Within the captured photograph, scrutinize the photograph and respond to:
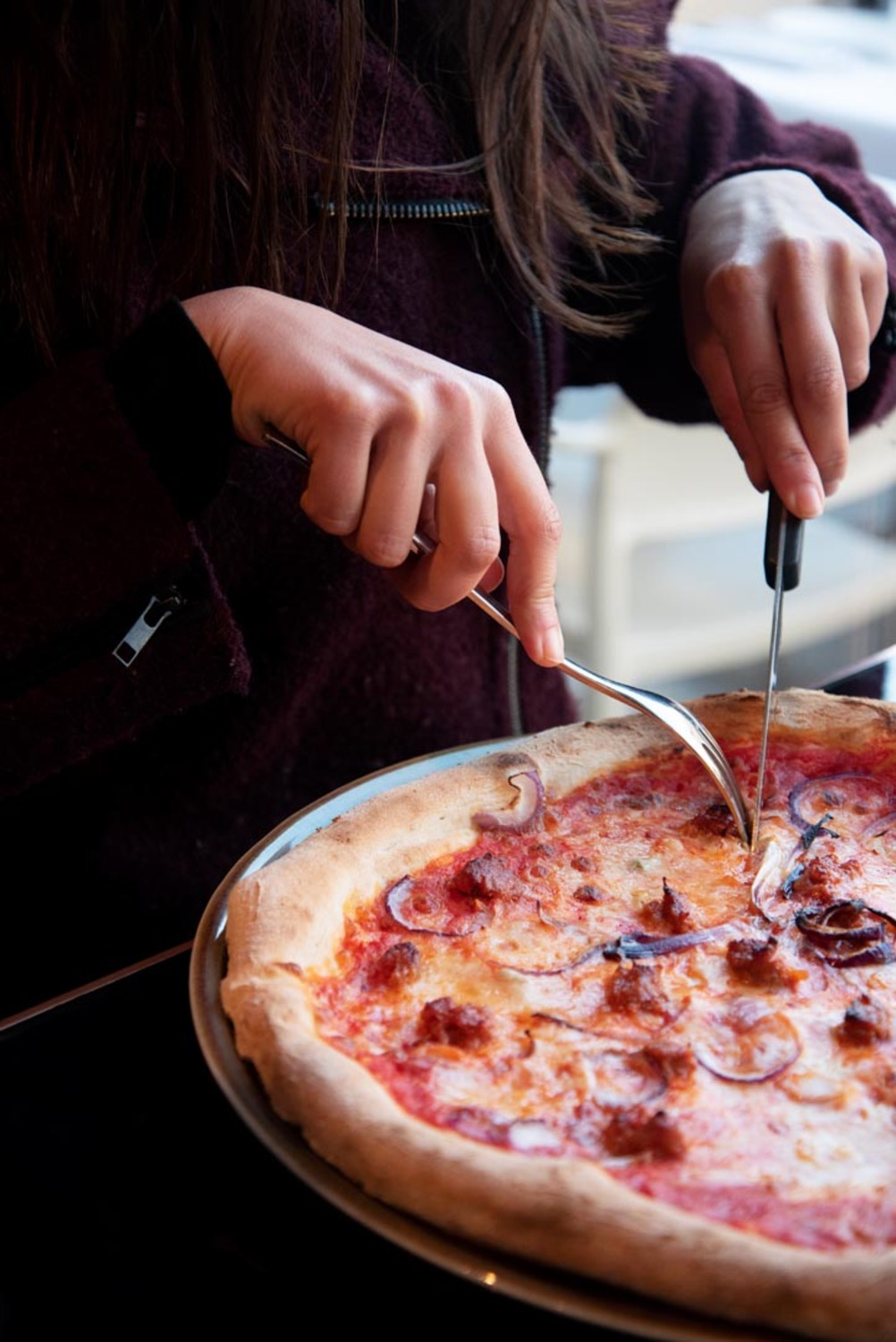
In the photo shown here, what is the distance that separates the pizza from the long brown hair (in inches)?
16.4

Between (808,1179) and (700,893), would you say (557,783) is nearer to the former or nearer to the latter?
(700,893)

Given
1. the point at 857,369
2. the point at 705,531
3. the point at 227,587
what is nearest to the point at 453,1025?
the point at 227,587

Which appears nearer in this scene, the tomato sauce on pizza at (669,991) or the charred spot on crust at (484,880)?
the tomato sauce on pizza at (669,991)

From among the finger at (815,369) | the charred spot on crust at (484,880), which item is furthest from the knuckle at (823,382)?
the charred spot on crust at (484,880)

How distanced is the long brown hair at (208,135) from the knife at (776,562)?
0.32 metres

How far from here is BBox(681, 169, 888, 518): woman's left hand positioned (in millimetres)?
1040

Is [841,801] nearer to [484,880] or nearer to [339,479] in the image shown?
[484,880]

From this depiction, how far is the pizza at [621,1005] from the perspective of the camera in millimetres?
644

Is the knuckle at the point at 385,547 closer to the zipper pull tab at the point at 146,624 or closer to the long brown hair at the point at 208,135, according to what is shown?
the zipper pull tab at the point at 146,624

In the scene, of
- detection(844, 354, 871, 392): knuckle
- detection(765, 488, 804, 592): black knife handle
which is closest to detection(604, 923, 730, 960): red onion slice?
detection(765, 488, 804, 592): black knife handle

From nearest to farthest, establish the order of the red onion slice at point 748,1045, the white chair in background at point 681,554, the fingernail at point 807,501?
1. the red onion slice at point 748,1045
2. the fingernail at point 807,501
3. the white chair in background at point 681,554

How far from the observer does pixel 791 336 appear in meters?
1.06

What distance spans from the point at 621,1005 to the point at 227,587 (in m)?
0.55

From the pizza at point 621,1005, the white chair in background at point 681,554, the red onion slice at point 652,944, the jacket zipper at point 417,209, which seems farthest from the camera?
the white chair in background at point 681,554
